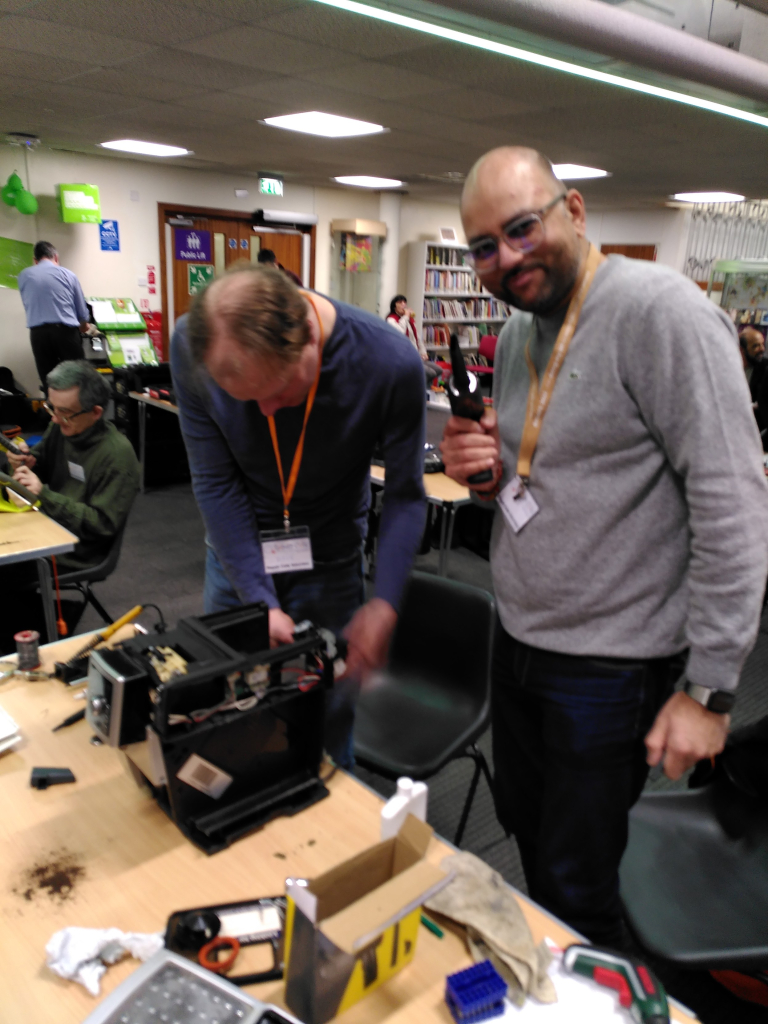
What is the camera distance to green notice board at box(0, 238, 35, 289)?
6.22 meters

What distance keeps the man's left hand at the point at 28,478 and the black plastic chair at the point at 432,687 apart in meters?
1.63

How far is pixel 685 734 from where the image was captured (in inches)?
40.4

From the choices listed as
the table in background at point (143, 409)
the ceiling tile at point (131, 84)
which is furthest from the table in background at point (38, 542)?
the table in background at point (143, 409)

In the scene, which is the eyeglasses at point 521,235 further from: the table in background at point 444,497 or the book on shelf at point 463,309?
the book on shelf at point 463,309

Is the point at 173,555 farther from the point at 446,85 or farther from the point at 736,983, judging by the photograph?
the point at 736,983

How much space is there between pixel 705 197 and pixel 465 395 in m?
8.70

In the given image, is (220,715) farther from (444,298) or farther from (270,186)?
(444,298)

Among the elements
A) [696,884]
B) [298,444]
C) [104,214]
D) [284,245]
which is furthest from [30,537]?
[284,245]

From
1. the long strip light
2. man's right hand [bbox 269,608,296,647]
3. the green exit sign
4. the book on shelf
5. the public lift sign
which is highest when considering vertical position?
the green exit sign

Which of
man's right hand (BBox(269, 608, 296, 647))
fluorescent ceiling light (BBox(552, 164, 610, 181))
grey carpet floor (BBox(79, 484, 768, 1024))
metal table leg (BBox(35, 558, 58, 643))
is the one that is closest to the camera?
man's right hand (BBox(269, 608, 296, 647))

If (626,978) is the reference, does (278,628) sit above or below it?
above

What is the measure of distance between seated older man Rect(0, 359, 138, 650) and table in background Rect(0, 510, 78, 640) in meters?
0.10

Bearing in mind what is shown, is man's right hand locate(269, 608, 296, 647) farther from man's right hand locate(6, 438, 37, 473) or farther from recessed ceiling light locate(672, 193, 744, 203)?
recessed ceiling light locate(672, 193, 744, 203)

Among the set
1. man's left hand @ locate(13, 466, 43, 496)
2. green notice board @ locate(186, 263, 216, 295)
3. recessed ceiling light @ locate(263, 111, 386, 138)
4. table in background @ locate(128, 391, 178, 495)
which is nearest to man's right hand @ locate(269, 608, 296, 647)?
man's left hand @ locate(13, 466, 43, 496)
